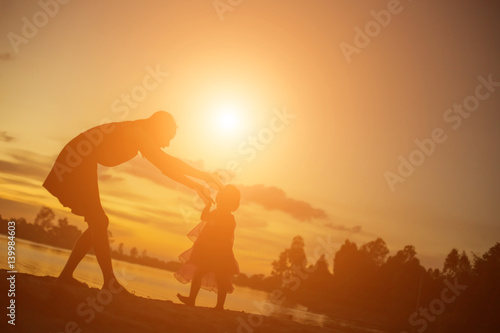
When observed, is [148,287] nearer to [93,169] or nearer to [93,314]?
[93,169]

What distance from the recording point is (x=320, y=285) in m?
86.3

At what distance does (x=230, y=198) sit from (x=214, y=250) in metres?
1.20

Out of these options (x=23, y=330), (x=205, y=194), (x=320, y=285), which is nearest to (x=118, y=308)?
(x=23, y=330)

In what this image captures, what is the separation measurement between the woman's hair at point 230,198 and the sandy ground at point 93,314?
120 inches

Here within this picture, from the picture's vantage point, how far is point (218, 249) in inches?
354

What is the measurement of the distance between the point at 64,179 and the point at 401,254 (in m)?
75.1

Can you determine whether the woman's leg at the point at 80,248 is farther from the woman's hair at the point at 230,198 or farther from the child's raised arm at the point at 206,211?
the woman's hair at the point at 230,198

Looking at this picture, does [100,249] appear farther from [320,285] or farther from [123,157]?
[320,285]

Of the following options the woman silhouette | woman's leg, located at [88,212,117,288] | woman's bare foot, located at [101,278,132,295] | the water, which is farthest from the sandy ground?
the water

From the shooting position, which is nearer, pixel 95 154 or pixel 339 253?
pixel 95 154

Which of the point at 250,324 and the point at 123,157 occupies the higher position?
the point at 123,157

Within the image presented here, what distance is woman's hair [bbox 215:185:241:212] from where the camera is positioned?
9.12m

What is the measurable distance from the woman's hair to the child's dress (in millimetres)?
193

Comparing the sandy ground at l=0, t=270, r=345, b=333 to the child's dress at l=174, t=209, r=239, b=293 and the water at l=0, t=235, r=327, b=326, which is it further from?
the water at l=0, t=235, r=327, b=326
